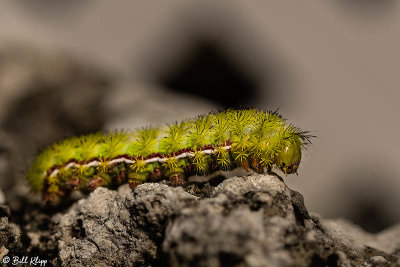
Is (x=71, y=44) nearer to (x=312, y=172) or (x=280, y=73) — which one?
(x=280, y=73)

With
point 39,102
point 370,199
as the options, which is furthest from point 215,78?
point 370,199

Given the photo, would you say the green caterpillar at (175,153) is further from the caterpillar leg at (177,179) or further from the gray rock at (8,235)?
the gray rock at (8,235)

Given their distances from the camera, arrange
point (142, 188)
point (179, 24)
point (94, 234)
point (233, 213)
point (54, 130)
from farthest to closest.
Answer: point (179, 24)
point (54, 130)
point (94, 234)
point (142, 188)
point (233, 213)

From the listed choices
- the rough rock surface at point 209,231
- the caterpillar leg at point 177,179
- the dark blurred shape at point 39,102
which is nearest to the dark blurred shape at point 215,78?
the dark blurred shape at point 39,102

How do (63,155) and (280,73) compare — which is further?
(280,73)

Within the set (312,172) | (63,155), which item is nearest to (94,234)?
(63,155)

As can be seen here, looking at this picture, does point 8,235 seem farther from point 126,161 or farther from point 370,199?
point 370,199
